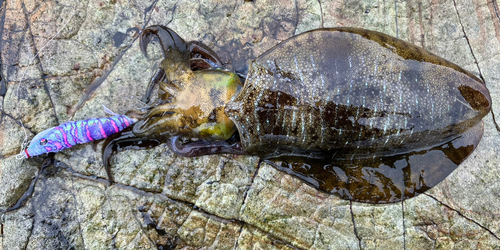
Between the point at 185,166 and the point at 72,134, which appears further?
the point at 185,166

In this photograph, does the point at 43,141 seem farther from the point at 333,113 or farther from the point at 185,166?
the point at 333,113

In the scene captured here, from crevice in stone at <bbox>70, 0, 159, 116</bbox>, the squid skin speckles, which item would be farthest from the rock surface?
the squid skin speckles

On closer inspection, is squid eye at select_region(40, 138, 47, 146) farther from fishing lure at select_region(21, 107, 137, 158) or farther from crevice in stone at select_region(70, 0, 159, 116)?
crevice in stone at select_region(70, 0, 159, 116)

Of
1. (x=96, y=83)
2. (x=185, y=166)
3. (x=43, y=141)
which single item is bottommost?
(x=185, y=166)

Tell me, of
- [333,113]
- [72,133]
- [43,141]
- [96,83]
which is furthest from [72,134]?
[333,113]

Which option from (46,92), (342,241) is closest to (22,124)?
(46,92)

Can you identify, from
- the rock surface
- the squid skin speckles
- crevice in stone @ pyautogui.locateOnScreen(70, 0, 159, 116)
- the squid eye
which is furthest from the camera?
crevice in stone @ pyautogui.locateOnScreen(70, 0, 159, 116)

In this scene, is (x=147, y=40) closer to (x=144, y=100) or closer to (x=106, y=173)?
(x=144, y=100)
